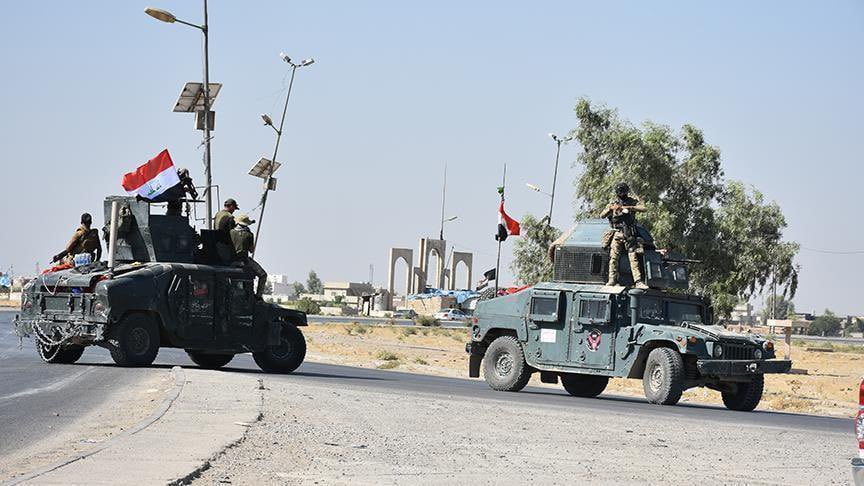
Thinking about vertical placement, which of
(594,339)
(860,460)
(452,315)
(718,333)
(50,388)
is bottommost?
(50,388)

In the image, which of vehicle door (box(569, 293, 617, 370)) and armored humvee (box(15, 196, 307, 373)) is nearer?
vehicle door (box(569, 293, 617, 370))

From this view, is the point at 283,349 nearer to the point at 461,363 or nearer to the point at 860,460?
the point at 461,363

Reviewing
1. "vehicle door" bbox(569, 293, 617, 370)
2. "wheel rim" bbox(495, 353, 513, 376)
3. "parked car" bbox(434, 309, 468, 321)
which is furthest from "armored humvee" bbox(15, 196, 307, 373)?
"parked car" bbox(434, 309, 468, 321)

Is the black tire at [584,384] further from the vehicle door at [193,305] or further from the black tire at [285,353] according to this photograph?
the vehicle door at [193,305]

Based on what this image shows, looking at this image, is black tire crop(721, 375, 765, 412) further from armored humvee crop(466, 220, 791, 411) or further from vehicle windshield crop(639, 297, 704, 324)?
vehicle windshield crop(639, 297, 704, 324)

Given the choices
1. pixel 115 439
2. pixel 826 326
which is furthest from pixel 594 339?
pixel 826 326

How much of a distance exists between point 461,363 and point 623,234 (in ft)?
56.4

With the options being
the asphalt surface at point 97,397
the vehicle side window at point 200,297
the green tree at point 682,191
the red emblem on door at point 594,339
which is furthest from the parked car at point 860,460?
the green tree at point 682,191

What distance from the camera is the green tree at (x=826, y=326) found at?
154125mm

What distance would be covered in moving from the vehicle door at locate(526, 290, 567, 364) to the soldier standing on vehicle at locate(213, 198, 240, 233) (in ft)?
17.9

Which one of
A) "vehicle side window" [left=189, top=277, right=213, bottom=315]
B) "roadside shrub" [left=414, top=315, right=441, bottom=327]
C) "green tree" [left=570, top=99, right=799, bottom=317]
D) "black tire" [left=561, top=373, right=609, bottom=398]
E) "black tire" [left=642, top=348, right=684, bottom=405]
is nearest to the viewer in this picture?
"black tire" [left=642, top=348, right=684, bottom=405]

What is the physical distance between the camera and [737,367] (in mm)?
20797

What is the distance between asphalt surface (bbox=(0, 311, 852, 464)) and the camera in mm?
14922

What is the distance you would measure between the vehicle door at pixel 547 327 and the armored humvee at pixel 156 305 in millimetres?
4535
